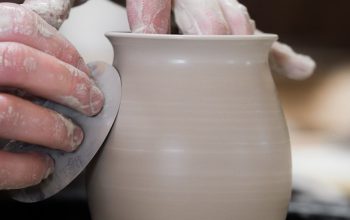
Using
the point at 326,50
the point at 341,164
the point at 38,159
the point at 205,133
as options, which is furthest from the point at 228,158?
the point at 326,50

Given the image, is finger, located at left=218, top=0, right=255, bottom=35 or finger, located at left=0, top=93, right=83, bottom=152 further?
finger, located at left=218, top=0, right=255, bottom=35

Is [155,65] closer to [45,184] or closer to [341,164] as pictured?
[45,184]

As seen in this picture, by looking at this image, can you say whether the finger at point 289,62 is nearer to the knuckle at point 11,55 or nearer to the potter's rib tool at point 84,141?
the potter's rib tool at point 84,141

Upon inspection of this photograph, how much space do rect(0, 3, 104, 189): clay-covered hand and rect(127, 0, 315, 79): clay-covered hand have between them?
5.5 inches

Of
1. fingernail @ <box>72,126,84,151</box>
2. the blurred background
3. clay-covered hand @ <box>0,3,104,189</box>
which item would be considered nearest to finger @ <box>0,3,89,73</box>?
clay-covered hand @ <box>0,3,104,189</box>

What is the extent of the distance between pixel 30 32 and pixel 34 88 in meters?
0.08

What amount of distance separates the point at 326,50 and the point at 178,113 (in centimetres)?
298

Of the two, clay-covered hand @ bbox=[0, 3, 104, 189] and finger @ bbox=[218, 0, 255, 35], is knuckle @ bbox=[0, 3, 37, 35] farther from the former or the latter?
finger @ bbox=[218, 0, 255, 35]

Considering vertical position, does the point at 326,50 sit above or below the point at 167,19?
below

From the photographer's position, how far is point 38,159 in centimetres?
107

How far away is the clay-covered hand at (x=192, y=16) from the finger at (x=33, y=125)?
215 millimetres

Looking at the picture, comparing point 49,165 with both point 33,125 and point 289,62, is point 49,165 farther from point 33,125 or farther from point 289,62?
point 289,62

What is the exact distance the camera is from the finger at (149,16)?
1152 millimetres

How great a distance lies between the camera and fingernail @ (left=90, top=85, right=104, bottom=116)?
1.08 meters
